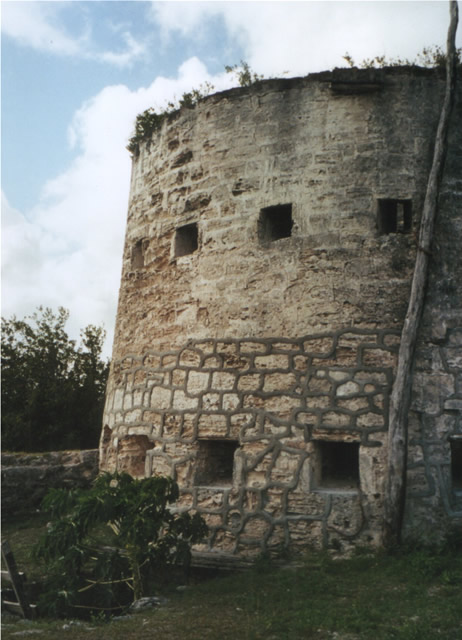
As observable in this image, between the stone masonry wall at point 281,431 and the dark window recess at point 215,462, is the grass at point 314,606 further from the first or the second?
the dark window recess at point 215,462

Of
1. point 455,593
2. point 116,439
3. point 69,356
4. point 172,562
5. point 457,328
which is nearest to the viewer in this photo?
point 455,593

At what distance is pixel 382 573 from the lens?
18.3ft

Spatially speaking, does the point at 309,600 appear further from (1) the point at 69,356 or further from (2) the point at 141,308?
(1) the point at 69,356

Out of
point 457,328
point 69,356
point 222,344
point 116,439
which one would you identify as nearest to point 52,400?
point 69,356

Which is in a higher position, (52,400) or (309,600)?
(52,400)

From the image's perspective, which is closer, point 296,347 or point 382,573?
point 382,573

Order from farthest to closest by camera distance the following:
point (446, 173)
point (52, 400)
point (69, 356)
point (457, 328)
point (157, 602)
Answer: point (69, 356) < point (52, 400) < point (446, 173) < point (457, 328) < point (157, 602)

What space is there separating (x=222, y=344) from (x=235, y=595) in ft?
8.70

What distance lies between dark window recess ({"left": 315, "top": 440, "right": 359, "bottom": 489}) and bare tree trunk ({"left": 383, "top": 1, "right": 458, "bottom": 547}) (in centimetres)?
52

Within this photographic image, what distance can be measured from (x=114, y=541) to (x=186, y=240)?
12.5 feet

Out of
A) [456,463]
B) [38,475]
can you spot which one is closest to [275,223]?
[456,463]

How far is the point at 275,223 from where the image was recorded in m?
7.59

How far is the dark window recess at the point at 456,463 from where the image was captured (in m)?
6.57

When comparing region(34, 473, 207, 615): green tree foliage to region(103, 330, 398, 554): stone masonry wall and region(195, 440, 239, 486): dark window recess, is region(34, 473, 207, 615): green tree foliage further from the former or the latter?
region(195, 440, 239, 486): dark window recess
